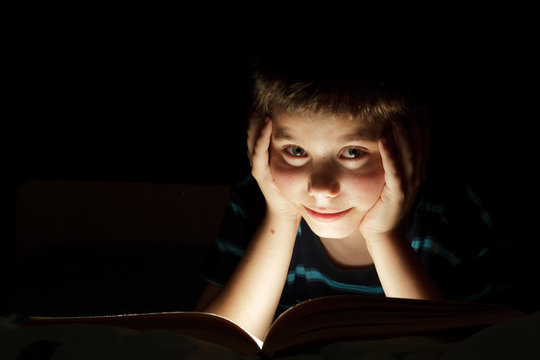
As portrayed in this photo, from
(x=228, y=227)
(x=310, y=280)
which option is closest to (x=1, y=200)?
(x=228, y=227)

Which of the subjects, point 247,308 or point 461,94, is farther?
point 461,94

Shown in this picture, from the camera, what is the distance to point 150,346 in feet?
1.61

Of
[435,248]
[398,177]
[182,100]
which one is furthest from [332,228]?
[182,100]

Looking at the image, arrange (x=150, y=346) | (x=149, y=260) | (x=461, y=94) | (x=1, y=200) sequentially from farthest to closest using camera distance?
(x=1, y=200), (x=461, y=94), (x=149, y=260), (x=150, y=346)

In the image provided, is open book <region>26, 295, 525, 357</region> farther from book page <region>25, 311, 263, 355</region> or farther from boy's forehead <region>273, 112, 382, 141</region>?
boy's forehead <region>273, 112, 382, 141</region>

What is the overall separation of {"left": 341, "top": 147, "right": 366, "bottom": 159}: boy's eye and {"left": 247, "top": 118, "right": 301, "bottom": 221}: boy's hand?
127 mm

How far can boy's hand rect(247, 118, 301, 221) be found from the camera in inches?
33.4

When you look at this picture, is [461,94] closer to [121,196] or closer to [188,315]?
[121,196]

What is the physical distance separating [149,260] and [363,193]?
595mm

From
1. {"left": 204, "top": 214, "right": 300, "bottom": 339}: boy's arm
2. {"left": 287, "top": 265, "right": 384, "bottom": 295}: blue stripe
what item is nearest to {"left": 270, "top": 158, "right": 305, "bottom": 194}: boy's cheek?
{"left": 204, "top": 214, "right": 300, "bottom": 339}: boy's arm

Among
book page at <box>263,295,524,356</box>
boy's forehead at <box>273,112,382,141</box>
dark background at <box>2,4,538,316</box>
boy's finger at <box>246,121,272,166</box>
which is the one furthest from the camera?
dark background at <box>2,4,538,316</box>

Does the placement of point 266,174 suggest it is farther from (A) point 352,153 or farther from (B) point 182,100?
(B) point 182,100

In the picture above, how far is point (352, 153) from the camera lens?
78 centimetres

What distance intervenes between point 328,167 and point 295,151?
6 centimetres
